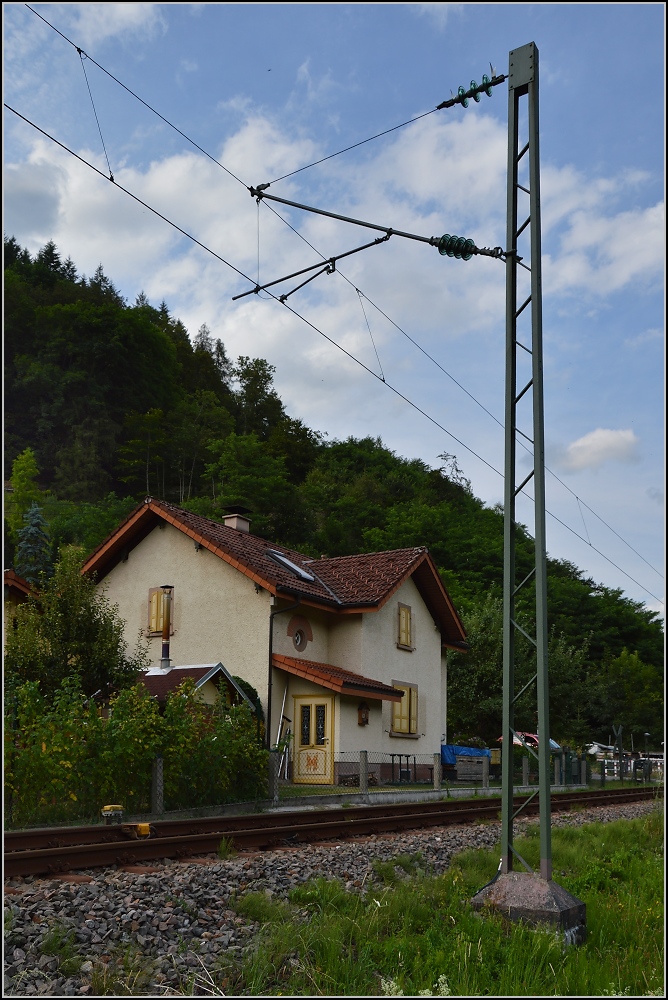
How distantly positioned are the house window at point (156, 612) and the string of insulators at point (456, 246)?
19162 millimetres

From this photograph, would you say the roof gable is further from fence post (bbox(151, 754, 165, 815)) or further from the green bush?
fence post (bbox(151, 754, 165, 815))

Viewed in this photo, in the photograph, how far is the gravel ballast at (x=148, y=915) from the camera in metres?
5.86

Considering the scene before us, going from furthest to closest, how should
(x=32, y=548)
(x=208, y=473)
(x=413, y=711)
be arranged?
(x=208, y=473), (x=32, y=548), (x=413, y=711)

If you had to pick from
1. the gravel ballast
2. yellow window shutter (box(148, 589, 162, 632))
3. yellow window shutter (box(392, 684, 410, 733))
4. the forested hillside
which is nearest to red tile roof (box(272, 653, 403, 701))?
yellow window shutter (box(392, 684, 410, 733))

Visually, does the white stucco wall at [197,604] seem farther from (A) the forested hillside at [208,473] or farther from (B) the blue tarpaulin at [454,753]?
(A) the forested hillside at [208,473]

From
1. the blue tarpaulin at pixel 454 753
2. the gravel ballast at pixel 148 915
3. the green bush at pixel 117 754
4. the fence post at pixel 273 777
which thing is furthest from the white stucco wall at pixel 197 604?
the gravel ballast at pixel 148 915

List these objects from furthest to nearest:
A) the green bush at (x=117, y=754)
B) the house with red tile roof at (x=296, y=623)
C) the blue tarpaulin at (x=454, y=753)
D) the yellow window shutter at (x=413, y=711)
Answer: the blue tarpaulin at (x=454, y=753), the yellow window shutter at (x=413, y=711), the house with red tile roof at (x=296, y=623), the green bush at (x=117, y=754)

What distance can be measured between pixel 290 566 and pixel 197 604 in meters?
3.16

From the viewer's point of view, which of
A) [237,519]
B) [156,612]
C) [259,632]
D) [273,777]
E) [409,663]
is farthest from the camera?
[237,519]

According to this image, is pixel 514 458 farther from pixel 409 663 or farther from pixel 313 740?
pixel 409 663

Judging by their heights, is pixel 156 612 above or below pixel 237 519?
below

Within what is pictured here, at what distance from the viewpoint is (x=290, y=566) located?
27.6m

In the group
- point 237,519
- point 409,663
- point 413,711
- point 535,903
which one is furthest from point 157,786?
point 237,519

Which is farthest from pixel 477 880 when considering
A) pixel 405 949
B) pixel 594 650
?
pixel 594 650
